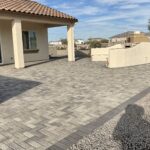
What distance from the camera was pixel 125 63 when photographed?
15125 millimetres

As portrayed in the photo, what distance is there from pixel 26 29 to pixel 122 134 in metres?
14.3

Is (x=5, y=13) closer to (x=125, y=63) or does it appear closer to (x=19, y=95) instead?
(x=19, y=95)

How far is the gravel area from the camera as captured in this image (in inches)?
151

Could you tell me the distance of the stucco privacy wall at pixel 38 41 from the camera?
1561 centimetres

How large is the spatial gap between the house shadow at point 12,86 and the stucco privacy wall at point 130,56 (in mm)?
6707

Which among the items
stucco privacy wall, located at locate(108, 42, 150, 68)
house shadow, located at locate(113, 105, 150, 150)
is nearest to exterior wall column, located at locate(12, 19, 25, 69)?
stucco privacy wall, located at locate(108, 42, 150, 68)

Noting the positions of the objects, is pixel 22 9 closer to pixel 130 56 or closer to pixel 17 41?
pixel 17 41

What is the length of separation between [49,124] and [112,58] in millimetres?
10304

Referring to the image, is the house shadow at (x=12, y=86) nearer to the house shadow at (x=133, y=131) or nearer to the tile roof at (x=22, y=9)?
the house shadow at (x=133, y=131)

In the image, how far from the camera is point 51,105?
20.1 ft

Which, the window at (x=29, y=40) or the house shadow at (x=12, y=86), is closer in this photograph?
the house shadow at (x=12, y=86)

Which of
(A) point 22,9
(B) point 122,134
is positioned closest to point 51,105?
(B) point 122,134

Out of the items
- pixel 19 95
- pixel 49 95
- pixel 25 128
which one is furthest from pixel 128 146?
pixel 19 95

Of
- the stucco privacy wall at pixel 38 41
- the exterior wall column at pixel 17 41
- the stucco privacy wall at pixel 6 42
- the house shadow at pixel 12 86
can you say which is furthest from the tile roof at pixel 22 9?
the house shadow at pixel 12 86
